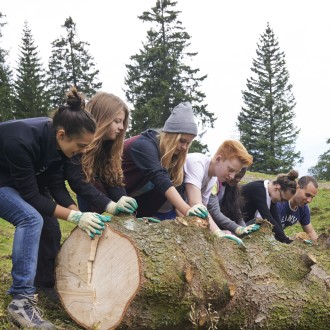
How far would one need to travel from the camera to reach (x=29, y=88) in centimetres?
3133

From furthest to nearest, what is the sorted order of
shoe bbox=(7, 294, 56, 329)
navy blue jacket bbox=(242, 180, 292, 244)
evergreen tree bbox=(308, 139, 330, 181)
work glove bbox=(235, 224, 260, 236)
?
evergreen tree bbox=(308, 139, 330, 181) → navy blue jacket bbox=(242, 180, 292, 244) → work glove bbox=(235, 224, 260, 236) → shoe bbox=(7, 294, 56, 329)

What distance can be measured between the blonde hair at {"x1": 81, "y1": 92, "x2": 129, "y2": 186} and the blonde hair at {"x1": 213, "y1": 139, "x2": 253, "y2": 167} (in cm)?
106

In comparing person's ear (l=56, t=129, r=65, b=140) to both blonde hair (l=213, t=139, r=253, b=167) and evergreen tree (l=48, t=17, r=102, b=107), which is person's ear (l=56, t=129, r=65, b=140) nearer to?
blonde hair (l=213, t=139, r=253, b=167)

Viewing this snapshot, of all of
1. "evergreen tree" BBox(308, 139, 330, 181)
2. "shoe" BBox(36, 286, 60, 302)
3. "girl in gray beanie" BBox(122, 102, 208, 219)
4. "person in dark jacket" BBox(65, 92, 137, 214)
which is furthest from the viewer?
"evergreen tree" BBox(308, 139, 330, 181)

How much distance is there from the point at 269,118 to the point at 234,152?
3089 centimetres

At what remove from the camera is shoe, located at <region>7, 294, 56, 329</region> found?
3000 mm

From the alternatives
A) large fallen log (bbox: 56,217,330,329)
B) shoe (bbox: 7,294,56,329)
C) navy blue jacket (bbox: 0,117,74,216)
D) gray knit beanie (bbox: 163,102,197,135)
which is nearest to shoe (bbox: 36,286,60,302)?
large fallen log (bbox: 56,217,330,329)

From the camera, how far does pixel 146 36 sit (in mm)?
28609

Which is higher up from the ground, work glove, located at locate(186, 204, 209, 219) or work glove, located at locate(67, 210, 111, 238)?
work glove, located at locate(67, 210, 111, 238)

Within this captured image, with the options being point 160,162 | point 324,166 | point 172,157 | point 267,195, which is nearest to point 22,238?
point 160,162

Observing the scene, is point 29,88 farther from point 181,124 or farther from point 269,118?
point 181,124

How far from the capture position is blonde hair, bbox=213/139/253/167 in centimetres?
445

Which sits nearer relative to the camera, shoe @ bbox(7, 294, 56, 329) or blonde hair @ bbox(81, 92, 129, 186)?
shoe @ bbox(7, 294, 56, 329)

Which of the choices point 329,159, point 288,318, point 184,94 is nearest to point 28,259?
point 288,318
